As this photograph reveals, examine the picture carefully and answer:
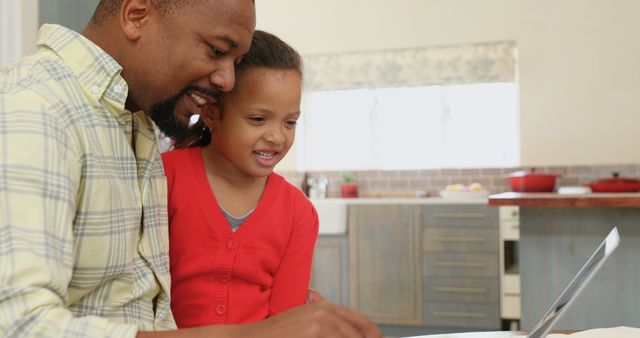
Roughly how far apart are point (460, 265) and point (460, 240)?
180 mm

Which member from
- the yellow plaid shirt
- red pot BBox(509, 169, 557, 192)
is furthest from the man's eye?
red pot BBox(509, 169, 557, 192)

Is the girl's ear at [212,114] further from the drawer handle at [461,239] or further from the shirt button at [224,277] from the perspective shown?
the drawer handle at [461,239]

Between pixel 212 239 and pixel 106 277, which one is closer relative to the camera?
pixel 106 277

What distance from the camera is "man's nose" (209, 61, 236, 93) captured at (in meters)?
1.02

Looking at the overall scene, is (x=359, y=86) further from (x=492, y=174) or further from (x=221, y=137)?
(x=221, y=137)

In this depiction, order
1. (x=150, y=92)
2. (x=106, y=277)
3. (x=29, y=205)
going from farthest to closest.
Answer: (x=150, y=92)
(x=106, y=277)
(x=29, y=205)

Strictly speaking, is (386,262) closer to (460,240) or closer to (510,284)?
(460,240)

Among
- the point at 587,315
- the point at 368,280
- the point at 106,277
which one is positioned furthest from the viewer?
the point at 368,280

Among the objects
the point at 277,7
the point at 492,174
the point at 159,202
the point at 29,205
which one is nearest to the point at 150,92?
the point at 159,202

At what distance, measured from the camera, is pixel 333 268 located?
192 inches

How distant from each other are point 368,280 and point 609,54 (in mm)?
2554

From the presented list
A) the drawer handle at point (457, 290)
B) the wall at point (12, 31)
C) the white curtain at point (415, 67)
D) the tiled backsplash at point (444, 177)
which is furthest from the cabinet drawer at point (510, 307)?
the wall at point (12, 31)

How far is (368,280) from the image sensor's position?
4.84m

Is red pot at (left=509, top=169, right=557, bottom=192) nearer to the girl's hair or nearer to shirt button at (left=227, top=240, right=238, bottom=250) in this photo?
the girl's hair
